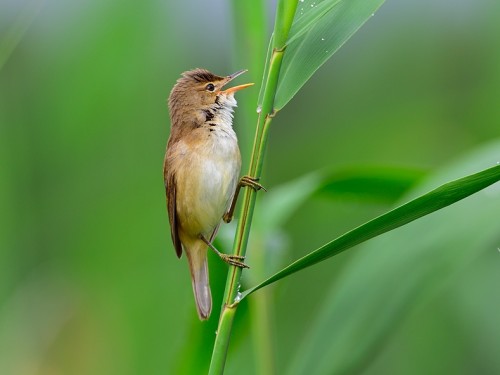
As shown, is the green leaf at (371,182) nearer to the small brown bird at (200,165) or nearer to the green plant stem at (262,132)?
the small brown bird at (200,165)

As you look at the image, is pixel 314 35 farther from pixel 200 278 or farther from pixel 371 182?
pixel 200 278

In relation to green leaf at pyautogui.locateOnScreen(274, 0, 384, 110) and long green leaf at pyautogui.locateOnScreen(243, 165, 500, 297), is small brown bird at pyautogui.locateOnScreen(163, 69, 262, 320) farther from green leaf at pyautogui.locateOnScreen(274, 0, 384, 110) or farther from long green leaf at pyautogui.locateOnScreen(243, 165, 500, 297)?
long green leaf at pyautogui.locateOnScreen(243, 165, 500, 297)

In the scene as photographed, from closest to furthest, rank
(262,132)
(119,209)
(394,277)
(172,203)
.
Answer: (262,132), (394,277), (172,203), (119,209)

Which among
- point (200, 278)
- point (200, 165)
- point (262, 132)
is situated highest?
point (200, 165)

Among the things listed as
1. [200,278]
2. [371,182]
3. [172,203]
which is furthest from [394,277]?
[172,203]

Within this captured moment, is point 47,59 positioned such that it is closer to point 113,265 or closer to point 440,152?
point 113,265

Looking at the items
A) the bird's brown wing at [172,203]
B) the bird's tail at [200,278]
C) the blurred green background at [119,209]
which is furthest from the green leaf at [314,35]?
the blurred green background at [119,209]
